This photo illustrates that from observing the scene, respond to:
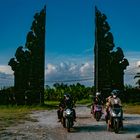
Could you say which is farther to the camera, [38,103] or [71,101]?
[38,103]

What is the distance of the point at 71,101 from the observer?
2252cm

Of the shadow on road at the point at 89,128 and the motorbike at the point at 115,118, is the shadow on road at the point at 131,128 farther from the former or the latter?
the shadow on road at the point at 89,128

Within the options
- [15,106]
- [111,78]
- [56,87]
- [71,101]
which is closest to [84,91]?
[56,87]

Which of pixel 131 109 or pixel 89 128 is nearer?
pixel 89 128

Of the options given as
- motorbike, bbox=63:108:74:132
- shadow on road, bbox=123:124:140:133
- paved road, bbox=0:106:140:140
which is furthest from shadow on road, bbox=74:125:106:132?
shadow on road, bbox=123:124:140:133

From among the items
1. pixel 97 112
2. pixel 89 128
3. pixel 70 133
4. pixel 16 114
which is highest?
pixel 97 112

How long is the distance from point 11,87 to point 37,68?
3692mm

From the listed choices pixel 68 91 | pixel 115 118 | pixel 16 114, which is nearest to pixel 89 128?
pixel 115 118

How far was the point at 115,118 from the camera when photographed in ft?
67.7

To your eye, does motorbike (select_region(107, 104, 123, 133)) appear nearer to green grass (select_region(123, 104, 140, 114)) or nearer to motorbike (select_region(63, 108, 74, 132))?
motorbike (select_region(63, 108, 74, 132))

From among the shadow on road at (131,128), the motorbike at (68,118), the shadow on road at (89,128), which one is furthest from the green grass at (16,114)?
the shadow on road at (131,128)

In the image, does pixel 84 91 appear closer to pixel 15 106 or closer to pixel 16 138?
pixel 15 106

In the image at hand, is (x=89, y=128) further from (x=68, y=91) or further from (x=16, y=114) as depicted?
(x=68, y=91)

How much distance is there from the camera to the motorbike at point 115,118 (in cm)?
2028
